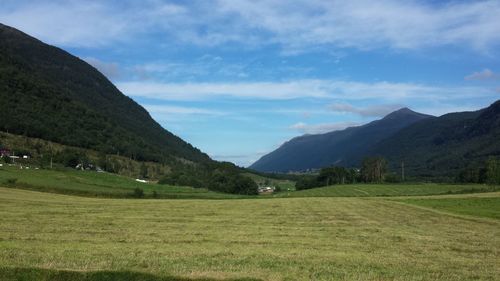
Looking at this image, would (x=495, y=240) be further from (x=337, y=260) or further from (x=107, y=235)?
(x=107, y=235)

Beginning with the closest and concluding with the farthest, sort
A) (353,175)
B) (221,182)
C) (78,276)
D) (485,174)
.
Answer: (78,276) → (485,174) → (221,182) → (353,175)

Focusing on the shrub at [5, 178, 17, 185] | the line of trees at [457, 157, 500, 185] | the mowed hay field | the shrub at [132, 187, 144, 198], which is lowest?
the shrub at [132, 187, 144, 198]

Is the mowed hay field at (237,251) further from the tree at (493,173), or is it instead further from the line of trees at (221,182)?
the line of trees at (221,182)

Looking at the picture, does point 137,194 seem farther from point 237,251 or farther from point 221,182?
point 221,182

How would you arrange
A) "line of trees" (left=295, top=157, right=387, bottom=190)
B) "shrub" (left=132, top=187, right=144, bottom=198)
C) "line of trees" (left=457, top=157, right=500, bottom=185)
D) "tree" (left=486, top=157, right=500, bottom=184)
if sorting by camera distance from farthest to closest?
"line of trees" (left=295, top=157, right=387, bottom=190) → "line of trees" (left=457, top=157, right=500, bottom=185) → "tree" (left=486, top=157, right=500, bottom=184) → "shrub" (left=132, top=187, right=144, bottom=198)

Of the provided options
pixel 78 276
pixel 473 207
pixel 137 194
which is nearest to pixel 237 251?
pixel 78 276

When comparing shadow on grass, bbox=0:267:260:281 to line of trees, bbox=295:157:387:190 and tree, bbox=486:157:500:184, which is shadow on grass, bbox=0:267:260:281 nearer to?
tree, bbox=486:157:500:184

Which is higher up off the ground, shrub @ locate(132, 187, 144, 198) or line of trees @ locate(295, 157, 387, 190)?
line of trees @ locate(295, 157, 387, 190)

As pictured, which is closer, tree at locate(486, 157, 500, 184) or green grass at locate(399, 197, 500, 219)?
green grass at locate(399, 197, 500, 219)

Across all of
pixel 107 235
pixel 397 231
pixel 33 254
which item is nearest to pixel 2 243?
pixel 33 254

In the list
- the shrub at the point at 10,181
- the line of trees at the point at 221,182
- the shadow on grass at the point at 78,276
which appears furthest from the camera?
the line of trees at the point at 221,182

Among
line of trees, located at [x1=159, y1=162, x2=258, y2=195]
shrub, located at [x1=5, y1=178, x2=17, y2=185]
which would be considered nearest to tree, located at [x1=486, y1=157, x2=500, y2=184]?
line of trees, located at [x1=159, y1=162, x2=258, y2=195]

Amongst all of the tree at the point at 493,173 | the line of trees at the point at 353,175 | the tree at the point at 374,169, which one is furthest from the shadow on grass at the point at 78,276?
the tree at the point at 374,169

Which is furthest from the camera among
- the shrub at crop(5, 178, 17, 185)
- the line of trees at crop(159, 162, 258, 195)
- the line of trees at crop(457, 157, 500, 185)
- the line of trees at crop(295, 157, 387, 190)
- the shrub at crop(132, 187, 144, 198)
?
the line of trees at crop(295, 157, 387, 190)
